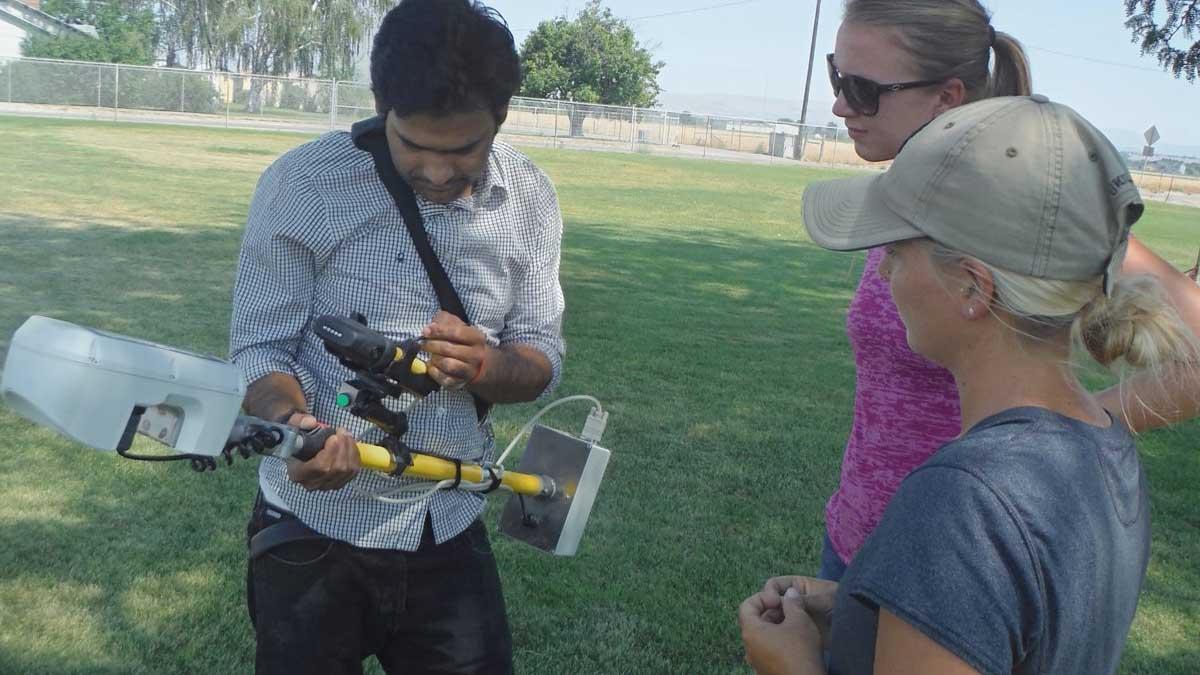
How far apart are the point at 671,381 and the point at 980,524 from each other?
7.73m

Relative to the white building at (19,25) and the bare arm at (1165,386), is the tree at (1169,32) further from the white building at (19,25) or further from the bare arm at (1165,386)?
the white building at (19,25)

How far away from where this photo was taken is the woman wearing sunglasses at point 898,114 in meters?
2.70

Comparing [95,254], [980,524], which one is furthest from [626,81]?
[980,524]

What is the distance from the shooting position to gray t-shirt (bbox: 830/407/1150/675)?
4.77 ft

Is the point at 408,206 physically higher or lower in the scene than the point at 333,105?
higher

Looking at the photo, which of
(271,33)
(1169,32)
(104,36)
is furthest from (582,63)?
(1169,32)

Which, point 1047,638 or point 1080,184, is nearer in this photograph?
point 1047,638

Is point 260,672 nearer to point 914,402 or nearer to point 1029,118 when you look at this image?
point 914,402

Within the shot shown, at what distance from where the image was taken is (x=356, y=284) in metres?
2.61

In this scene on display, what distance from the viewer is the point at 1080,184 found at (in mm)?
1648

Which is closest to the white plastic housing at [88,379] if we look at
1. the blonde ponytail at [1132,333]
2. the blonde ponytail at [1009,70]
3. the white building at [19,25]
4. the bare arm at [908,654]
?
the bare arm at [908,654]

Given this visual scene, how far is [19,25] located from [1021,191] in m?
68.4

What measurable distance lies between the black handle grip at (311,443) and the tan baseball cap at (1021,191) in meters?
1.10

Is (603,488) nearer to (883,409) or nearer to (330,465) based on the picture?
(883,409)
